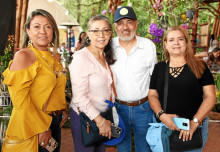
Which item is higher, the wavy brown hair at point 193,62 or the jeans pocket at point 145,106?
the wavy brown hair at point 193,62

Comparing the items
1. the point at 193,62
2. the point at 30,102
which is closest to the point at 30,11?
the point at 30,102

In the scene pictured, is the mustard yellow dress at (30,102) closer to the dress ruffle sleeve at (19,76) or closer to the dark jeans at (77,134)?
the dress ruffle sleeve at (19,76)

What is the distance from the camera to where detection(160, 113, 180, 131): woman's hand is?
1899mm

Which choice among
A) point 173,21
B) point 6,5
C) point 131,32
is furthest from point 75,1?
point 131,32

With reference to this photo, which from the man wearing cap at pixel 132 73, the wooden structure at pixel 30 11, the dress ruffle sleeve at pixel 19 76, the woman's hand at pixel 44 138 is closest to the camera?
the dress ruffle sleeve at pixel 19 76

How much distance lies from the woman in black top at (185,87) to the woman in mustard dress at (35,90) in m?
0.97

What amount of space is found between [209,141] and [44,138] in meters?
3.39

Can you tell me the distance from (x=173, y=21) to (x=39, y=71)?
9.29 ft

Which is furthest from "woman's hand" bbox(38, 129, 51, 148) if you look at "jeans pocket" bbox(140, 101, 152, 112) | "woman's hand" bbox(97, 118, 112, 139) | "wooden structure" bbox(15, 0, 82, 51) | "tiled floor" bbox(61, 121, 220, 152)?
"tiled floor" bbox(61, 121, 220, 152)

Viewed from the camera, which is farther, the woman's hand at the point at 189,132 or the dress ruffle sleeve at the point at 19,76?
the woman's hand at the point at 189,132

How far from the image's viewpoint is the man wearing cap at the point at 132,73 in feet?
7.45

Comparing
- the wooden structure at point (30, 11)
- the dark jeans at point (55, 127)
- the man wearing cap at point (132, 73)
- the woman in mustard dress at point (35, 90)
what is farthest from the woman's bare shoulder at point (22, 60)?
the wooden structure at point (30, 11)

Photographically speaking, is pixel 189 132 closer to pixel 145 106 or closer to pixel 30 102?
pixel 145 106

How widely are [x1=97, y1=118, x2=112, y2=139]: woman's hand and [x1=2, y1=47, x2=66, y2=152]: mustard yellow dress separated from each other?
0.44 meters
